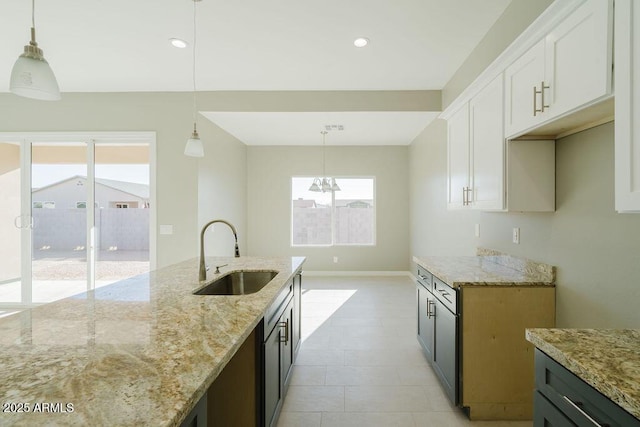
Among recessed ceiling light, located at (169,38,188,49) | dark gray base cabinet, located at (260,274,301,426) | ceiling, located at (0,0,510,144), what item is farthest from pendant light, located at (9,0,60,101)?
dark gray base cabinet, located at (260,274,301,426)

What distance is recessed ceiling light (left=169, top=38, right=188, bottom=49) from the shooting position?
289 cm

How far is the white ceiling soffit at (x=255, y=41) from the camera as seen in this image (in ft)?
8.00

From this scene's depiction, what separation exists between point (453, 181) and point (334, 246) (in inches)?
149

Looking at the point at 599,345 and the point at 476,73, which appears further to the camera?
the point at 476,73

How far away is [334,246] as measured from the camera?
6410mm

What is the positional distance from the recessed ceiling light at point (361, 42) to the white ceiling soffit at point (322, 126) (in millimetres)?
1211

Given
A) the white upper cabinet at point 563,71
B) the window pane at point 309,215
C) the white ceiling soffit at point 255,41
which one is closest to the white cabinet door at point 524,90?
the white upper cabinet at point 563,71

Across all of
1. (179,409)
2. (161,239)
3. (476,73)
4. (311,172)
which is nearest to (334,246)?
(311,172)

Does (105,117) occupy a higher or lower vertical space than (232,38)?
lower

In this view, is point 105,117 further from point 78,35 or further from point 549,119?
point 549,119

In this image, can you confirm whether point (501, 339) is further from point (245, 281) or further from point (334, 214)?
point (334, 214)

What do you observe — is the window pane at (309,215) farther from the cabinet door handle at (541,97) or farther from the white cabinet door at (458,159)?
the cabinet door handle at (541,97)

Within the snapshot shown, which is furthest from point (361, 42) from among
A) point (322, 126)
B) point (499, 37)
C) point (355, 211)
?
point (355, 211)

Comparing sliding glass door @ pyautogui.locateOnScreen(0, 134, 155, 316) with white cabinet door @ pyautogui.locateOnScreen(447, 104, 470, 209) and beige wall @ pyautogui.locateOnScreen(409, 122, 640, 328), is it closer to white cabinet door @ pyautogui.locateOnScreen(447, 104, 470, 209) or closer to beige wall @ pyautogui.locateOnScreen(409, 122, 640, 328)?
white cabinet door @ pyautogui.locateOnScreen(447, 104, 470, 209)
